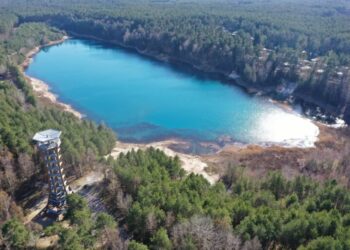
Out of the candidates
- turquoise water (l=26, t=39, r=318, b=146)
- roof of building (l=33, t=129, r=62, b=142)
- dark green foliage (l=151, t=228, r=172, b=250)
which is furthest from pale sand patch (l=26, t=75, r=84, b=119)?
dark green foliage (l=151, t=228, r=172, b=250)

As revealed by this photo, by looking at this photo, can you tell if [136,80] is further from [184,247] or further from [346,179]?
[184,247]

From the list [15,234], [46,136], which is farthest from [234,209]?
[46,136]

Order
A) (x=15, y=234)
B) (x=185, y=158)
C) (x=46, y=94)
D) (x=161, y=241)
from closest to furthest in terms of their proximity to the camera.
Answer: (x=161, y=241)
(x=15, y=234)
(x=185, y=158)
(x=46, y=94)

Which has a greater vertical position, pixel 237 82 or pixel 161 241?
pixel 161 241

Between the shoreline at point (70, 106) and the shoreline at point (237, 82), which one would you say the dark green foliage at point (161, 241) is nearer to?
the shoreline at point (70, 106)

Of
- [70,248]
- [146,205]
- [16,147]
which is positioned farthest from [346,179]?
[16,147]

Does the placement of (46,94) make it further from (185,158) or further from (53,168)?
(53,168)

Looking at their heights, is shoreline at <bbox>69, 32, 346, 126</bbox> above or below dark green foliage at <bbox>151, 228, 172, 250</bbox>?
below

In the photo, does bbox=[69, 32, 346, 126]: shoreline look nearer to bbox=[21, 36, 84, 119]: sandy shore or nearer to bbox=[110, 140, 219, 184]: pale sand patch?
bbox=[110, 140, 219, 184]: pale sand patch
